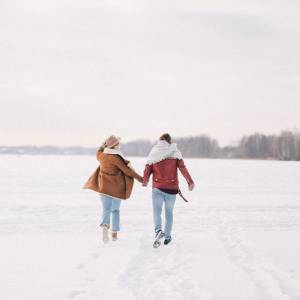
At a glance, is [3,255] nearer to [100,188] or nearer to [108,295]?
[100,188]

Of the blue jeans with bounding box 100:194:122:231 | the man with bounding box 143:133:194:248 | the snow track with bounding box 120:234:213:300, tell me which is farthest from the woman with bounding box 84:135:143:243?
the snow track with bounding box 120:234:213:300

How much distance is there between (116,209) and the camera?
719cm

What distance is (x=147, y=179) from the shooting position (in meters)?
6.98

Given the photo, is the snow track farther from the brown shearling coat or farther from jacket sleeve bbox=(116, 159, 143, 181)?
jacket sleeve bbox=(116, 159, 143, 181)

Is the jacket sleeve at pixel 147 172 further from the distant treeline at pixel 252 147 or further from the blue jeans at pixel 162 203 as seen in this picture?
the distant treeline at pixel 252 147

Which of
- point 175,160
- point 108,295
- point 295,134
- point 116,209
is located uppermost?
point 295,134

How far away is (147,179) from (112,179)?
63cm

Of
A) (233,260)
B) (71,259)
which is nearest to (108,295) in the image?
(71,259)

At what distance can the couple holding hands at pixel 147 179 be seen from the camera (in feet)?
22.5

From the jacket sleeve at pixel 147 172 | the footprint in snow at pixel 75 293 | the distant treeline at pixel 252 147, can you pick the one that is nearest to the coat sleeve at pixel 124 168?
the jacket sleeve at pixel 147 172

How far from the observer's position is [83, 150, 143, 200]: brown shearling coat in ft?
23.2

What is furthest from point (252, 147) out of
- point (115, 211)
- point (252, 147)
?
point (115, 211)

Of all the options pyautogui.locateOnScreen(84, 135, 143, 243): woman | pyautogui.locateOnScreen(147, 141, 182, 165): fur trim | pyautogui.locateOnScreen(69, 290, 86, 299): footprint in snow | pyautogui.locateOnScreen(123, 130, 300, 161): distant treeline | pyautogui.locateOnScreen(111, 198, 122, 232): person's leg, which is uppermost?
pyautogui.locateOnScreen(123, 130, 300, 161): distant treeline

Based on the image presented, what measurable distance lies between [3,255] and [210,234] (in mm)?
3844
